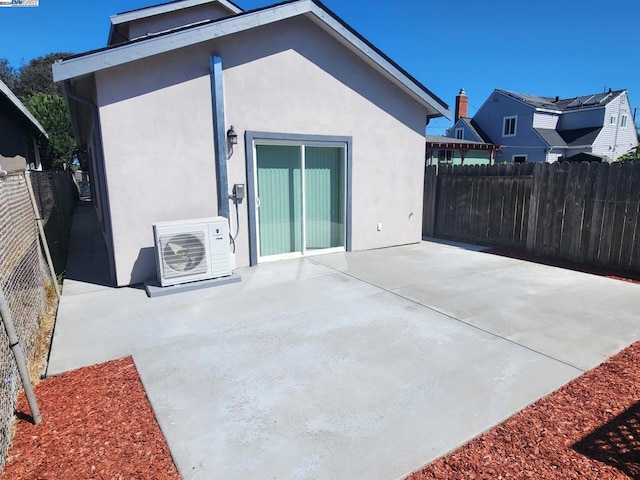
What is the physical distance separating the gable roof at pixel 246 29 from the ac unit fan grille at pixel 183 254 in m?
2.45

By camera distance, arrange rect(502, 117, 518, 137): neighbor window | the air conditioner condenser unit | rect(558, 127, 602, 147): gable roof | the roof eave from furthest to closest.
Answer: rect(502, 117, 518, 137): neighbor window, rect(558, 127, 602, 147): gable roof, the roof eave, the air conditioner condenser unit

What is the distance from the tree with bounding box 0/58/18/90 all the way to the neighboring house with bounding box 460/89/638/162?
134 feet

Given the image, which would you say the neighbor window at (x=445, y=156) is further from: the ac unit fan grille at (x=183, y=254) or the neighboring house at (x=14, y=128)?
the ac unit fan grille at (x=183, y=254)

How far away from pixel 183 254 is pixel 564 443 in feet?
15.8

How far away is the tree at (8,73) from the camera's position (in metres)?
34.3

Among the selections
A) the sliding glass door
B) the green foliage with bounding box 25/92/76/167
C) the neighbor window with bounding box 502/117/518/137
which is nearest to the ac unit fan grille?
the sliding glass door

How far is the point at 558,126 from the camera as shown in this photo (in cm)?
2752

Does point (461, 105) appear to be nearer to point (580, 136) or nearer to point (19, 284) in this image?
point (580, 136)

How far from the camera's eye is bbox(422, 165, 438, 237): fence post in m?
9.87

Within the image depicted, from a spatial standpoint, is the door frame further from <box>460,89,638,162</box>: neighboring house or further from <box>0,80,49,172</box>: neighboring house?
<box>460,89,638,162</box>: neighboring house

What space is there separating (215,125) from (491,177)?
6004mm

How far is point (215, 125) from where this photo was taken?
20.0 ft

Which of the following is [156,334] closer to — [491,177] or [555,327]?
[555,327]

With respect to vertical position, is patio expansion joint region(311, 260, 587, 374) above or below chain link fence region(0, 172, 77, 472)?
below
